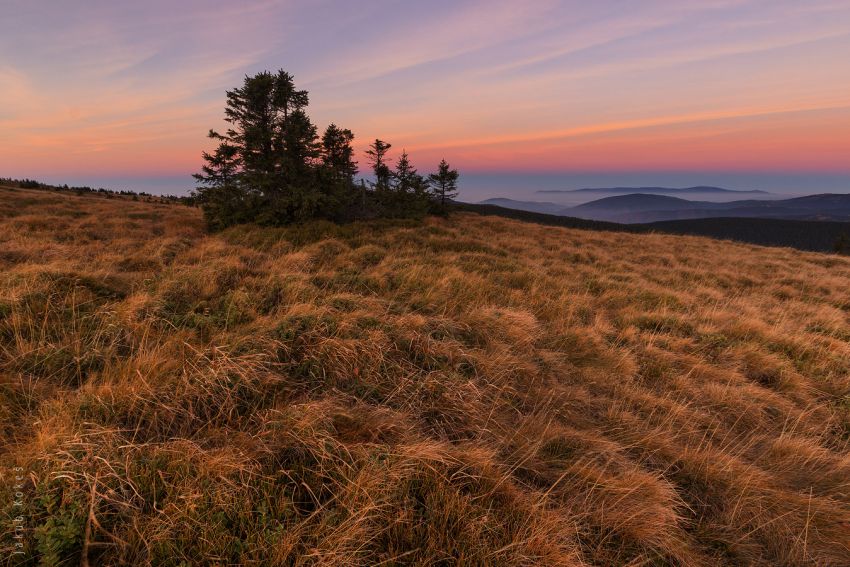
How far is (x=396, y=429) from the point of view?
2.42 m

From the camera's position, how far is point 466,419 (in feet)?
9.05

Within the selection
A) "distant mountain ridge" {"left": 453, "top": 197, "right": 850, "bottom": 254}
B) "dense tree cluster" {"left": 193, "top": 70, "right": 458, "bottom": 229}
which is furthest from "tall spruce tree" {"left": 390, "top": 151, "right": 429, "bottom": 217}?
"distant mountain ridge" {"left": 453, "top": 197, "right": 850, "bottom": 254}

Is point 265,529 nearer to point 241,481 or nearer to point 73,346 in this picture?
point 241,481

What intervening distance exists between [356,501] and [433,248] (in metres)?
9.87

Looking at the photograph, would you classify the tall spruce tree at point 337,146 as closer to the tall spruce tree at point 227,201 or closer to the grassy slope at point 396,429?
the tall spruce tree at point 227,201

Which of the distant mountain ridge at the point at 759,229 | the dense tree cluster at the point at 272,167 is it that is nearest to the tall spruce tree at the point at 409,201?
the dense tree cluster at the point at 272,167

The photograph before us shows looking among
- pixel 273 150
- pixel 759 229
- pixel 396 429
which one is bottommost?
pixel 396 429

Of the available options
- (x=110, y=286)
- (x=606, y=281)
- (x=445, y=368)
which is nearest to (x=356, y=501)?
(x=445, y=368)

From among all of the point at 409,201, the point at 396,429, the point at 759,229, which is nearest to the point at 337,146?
the point at 409,201

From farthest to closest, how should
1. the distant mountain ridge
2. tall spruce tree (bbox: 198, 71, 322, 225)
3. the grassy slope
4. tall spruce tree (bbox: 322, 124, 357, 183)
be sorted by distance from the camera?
the distant mountain ridge < tall spruce tree (bbox: 322, 124, 357, 183) < tall spruce tree (bbox: 198, 71, 322, 225) < the grassy slope

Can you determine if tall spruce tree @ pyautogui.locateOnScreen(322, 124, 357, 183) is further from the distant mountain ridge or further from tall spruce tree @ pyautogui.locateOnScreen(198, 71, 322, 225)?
the distant mountain ridge

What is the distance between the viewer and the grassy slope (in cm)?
169

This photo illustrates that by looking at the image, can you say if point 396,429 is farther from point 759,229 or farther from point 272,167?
point 759,229

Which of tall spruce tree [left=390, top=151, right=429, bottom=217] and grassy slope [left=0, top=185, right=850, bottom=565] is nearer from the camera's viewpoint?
grassy slope [left=0, top=185, right=850, bottom=565]
